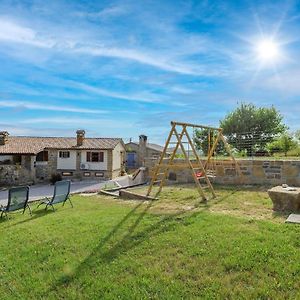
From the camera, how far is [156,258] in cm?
465

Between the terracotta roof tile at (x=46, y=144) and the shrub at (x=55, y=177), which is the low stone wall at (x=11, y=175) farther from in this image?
the shrub at (x=55, y=177)

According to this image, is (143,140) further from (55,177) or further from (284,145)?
(284,145)

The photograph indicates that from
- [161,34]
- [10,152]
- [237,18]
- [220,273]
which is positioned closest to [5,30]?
[161,34]

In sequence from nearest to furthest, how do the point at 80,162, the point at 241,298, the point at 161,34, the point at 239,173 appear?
1. the point at 241,298
2. the point at 161,34
3. the point at 239,173
4. the point at 80,162

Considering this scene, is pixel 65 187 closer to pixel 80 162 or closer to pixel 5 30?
pixel 5 30

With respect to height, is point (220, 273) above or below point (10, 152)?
below

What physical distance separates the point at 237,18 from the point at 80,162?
2297 cm

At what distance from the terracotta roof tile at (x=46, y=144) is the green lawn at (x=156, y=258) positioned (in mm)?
21719

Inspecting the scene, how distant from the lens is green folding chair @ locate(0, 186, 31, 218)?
9094mm

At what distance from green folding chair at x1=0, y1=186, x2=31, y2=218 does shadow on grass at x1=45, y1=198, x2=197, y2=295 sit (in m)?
4.29

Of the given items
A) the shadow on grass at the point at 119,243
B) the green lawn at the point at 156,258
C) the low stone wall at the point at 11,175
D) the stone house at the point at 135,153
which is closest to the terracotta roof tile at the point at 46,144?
the low stone wall at the point at 11,175

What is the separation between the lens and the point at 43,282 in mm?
4348

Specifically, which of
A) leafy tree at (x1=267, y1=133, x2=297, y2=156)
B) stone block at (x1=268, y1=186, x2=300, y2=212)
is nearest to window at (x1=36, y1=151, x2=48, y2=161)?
leafy tree at (x1=267, y1=133, x2=297, y2=156)

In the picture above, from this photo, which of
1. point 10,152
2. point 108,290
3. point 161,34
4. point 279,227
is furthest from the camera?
point 10,152
